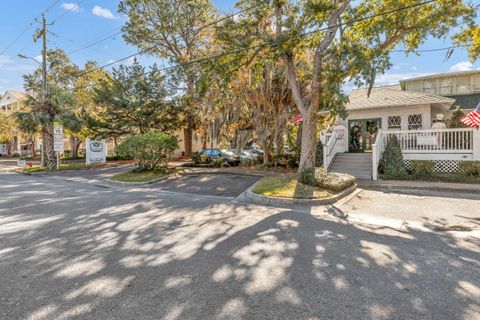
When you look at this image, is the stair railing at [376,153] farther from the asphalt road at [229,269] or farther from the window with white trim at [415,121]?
the asphalt road at [229,269]

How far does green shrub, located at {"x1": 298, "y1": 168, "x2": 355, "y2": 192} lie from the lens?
30.2ft

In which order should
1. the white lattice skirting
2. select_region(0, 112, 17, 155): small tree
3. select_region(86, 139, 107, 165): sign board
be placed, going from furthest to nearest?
1. select_region(0, 112, 17, 155): small tree
2. select_region(86, 139, 107, 165): sign board
3. the white lattice skirting

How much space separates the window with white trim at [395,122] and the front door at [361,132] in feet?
2.41

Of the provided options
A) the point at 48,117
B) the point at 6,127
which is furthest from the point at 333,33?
the point at 6,127

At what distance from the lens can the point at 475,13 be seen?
1092 cm

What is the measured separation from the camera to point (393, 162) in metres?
12.9

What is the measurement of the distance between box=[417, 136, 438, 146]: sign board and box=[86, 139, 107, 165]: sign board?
882 inches

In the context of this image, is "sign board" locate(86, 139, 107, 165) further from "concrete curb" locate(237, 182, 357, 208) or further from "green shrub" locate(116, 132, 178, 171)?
"concrete curb" locate(237, 182, 357, 208)

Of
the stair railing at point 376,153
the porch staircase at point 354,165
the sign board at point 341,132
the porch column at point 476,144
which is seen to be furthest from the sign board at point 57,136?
the porch column at point 476,144

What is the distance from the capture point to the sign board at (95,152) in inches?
897

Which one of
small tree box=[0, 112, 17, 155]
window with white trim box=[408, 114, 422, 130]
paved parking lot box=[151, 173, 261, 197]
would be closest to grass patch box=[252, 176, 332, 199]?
paved parking lot box=[151, 173, 261, 197]

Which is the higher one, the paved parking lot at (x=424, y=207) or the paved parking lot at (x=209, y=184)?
the paved parking lot at (x=209, y=184)

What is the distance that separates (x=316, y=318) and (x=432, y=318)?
111cm

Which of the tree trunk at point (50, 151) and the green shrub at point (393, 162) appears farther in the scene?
the tree trunk at point (50, 151)
